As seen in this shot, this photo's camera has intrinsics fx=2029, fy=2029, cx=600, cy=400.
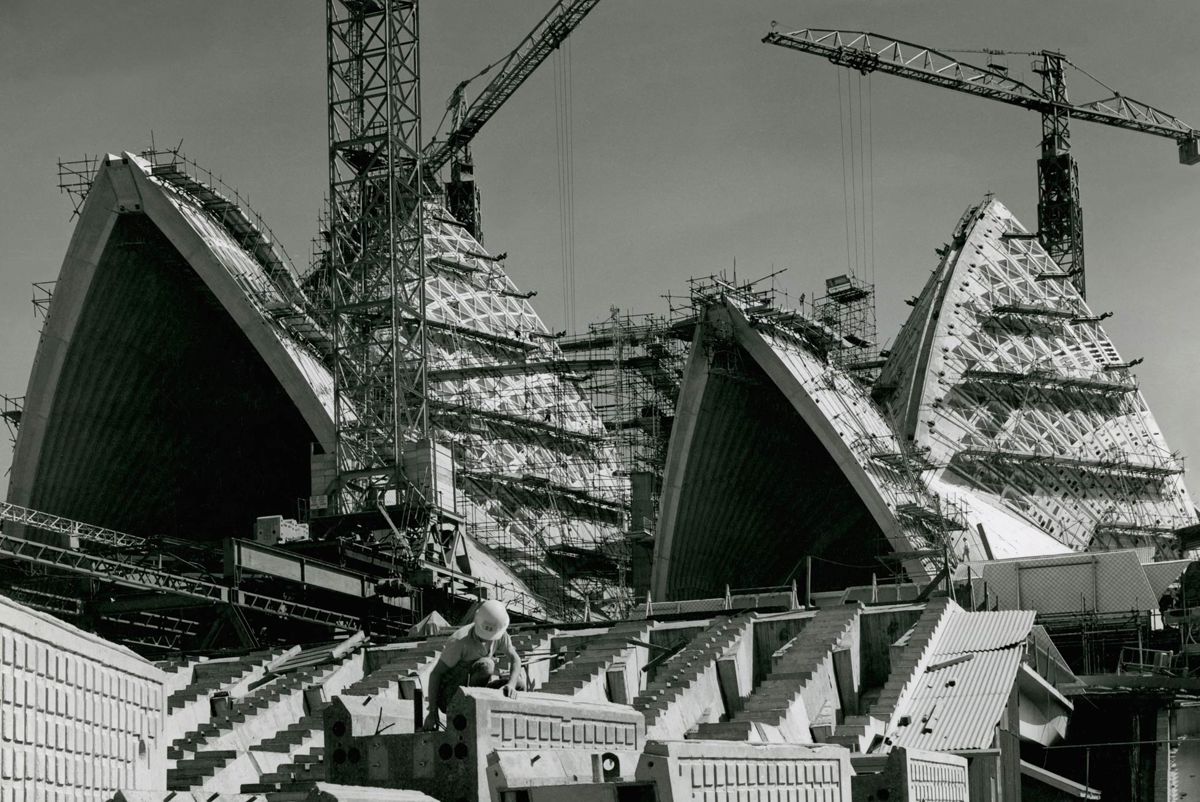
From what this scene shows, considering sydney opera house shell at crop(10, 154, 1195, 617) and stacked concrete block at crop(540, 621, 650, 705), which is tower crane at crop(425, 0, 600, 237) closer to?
sydney opera house shell at crop(10, 154, 1195, 617)

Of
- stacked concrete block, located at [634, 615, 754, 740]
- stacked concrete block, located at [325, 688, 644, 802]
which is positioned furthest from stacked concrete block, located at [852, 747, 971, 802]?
stacked concrete block, located at [634, 615, 754, 740]

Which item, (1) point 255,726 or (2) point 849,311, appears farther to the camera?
(2) point 849,311

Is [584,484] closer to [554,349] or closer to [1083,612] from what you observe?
[554,349]

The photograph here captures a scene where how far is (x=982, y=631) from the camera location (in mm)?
41969

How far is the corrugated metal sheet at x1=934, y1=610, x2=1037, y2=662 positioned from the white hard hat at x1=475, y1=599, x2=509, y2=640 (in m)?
A: 19.3

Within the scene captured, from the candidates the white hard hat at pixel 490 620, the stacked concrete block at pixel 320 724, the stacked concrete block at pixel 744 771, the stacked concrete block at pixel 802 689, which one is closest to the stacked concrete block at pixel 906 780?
the stacked concrete block at pixel 744 771

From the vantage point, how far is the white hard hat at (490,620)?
22.2m

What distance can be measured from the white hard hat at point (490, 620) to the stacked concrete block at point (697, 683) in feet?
38.2

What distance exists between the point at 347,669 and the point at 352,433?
2351 cm

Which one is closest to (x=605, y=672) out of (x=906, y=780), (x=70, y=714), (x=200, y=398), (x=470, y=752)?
(x=906, y=780)

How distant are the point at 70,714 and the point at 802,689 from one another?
17952 millimetres

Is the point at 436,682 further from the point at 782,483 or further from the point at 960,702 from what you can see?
the point at 782,483

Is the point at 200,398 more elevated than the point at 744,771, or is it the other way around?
the point at 200,398

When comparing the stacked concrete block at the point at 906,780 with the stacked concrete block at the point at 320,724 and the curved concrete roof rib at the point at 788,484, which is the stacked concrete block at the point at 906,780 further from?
the curved concrete roof rib at the point at 788,484
